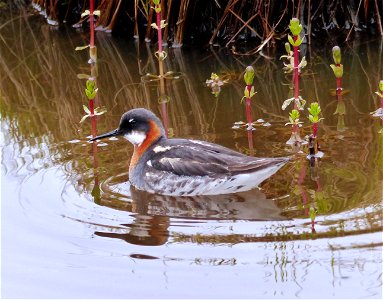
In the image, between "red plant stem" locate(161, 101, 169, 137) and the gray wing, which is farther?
"red plant stem" locate(161, 101, 169, 137)

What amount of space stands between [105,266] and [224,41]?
6.16 metres

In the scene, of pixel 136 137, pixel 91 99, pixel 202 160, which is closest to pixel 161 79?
pixel 91 99

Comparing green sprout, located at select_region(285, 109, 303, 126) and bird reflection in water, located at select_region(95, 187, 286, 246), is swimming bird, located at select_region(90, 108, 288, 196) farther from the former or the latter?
green sprout, located at select_region(285, 109, 303, 126)

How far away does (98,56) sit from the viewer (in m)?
11.6

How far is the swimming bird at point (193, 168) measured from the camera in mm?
7098

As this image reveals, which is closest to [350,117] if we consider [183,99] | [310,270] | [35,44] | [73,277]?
[183,99]

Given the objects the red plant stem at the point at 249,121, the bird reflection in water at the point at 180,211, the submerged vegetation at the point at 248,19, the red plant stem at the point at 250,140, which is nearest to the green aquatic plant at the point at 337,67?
the red plant stem at the point at 249,121

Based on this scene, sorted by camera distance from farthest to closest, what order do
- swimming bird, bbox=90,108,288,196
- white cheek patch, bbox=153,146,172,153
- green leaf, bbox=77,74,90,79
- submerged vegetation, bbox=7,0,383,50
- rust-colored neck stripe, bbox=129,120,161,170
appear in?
submerged vegetation, bbox=7,0,383,50 < green leaf, bbox=77,74,90,79 < rust-colored neck stripe, bbox=129,120,161,170 < white cheek patch, bbox=153,146,172,153 < swimming bird, bbox=90,108,288,196

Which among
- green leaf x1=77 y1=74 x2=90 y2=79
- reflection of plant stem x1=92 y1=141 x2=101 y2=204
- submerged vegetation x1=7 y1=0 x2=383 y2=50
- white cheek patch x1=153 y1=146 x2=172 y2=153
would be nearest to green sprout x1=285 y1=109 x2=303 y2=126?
white cheek patch x1=153 y1=146 x2=172 y2=153

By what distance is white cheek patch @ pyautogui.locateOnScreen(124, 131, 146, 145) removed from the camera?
7.83 m

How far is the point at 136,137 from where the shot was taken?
7.86 meters

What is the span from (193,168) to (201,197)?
241 millimetres

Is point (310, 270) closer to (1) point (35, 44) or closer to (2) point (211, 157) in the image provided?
(2) point (211, 157)

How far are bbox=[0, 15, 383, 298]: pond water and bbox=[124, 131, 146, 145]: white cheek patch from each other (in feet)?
0.90
